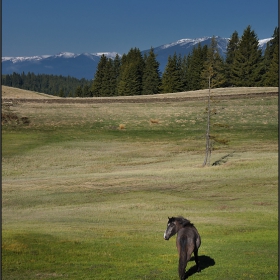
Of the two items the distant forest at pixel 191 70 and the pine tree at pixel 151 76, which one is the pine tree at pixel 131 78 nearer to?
the distant forest at pixel 191 70

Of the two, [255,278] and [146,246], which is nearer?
[255,278]

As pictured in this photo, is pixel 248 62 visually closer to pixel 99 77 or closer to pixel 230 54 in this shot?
pixel 230 54

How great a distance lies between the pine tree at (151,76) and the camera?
126 meters

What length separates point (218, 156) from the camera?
167 ft

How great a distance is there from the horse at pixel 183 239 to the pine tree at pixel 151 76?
375 ft

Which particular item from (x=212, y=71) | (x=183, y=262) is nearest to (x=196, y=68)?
(x=212, y=71)

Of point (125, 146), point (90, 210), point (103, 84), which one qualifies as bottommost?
point (90, 210)

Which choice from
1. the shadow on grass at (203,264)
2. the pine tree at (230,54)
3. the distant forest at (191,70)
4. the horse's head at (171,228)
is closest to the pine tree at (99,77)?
the distant forest at (191,70)

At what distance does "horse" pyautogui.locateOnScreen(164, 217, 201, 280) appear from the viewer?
13375 millimetres

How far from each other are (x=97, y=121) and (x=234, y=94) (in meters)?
34.7

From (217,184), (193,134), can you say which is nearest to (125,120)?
(193,134)

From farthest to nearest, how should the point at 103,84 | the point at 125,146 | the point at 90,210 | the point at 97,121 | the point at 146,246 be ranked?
the point at 103,84 → the point at 97,121 → the point at 125,146 → the point at 90,210 → the point at 146,246

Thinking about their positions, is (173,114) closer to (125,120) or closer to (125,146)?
(125,120)

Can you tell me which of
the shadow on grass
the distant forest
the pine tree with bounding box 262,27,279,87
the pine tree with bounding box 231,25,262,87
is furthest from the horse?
the pine tree with bounding box 231,25,262,87
